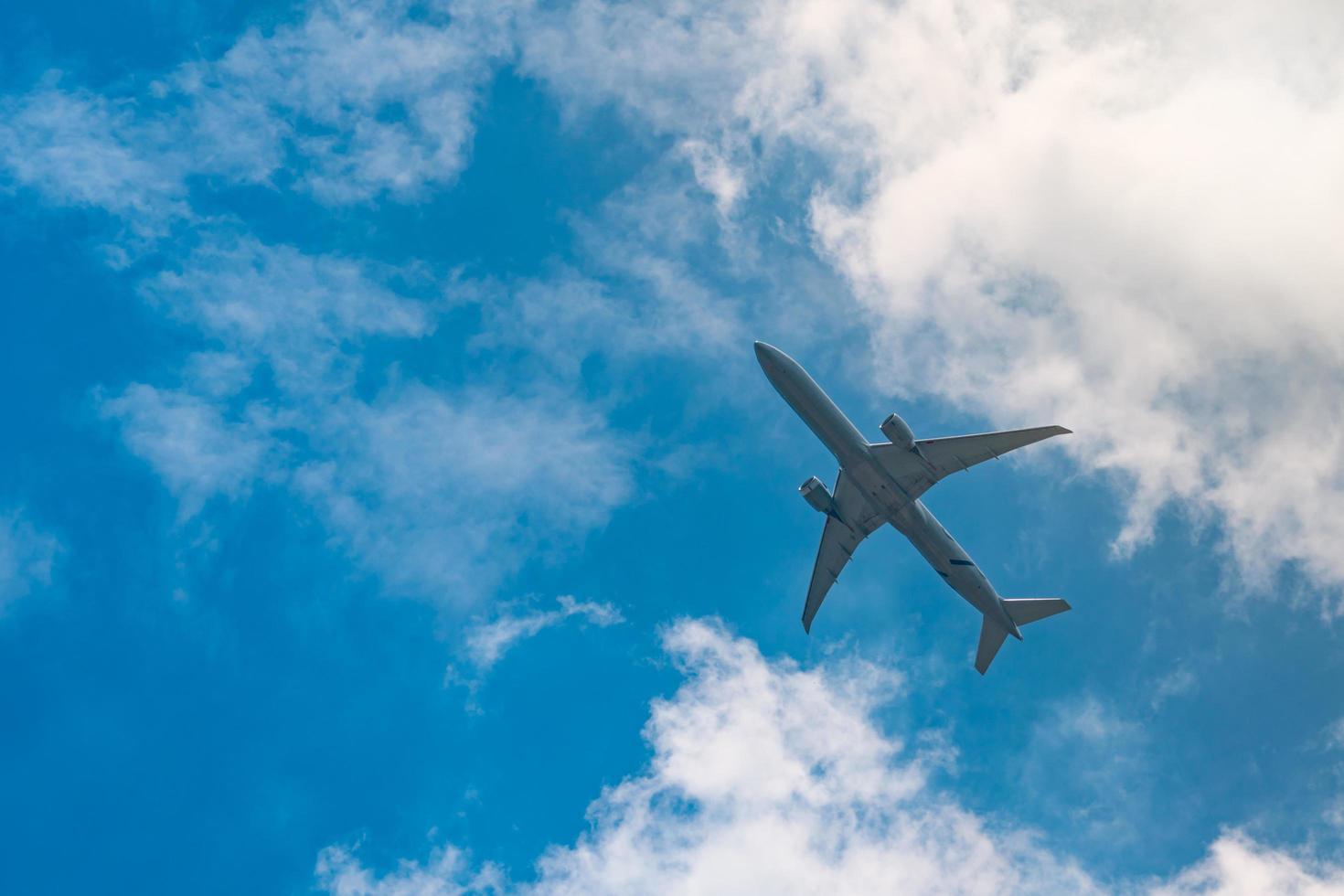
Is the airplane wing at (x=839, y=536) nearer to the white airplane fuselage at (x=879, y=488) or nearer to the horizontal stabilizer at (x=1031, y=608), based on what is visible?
the white airplane fuselage at (x=879, y=488)

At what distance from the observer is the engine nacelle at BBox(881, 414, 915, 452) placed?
87.1 m

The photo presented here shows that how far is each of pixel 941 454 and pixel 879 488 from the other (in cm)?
600

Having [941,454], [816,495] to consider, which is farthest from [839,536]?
[941,454]

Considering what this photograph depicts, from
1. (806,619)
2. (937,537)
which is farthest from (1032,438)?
(806,619)

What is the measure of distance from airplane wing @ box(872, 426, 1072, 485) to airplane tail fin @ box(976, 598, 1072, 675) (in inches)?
599

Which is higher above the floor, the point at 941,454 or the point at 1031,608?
the point at 941,454

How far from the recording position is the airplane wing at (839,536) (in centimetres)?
9612

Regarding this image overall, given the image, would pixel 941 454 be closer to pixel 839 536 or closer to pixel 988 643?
pixel 839 536

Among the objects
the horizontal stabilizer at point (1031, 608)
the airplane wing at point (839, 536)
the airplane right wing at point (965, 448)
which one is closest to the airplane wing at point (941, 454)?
the airplane right wing at point (965, 448)

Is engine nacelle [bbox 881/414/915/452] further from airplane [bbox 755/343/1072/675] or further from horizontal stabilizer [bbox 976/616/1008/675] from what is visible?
horizontal stabilizer [bbox 976/616/1008/675]

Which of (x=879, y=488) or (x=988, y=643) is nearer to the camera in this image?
(x=879, y=488)

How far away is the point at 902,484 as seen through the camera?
90375 mm

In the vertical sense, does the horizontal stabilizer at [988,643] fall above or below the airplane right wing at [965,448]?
below

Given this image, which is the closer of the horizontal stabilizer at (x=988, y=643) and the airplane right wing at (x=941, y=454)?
the airplane right wing at (x=941, y=454)
